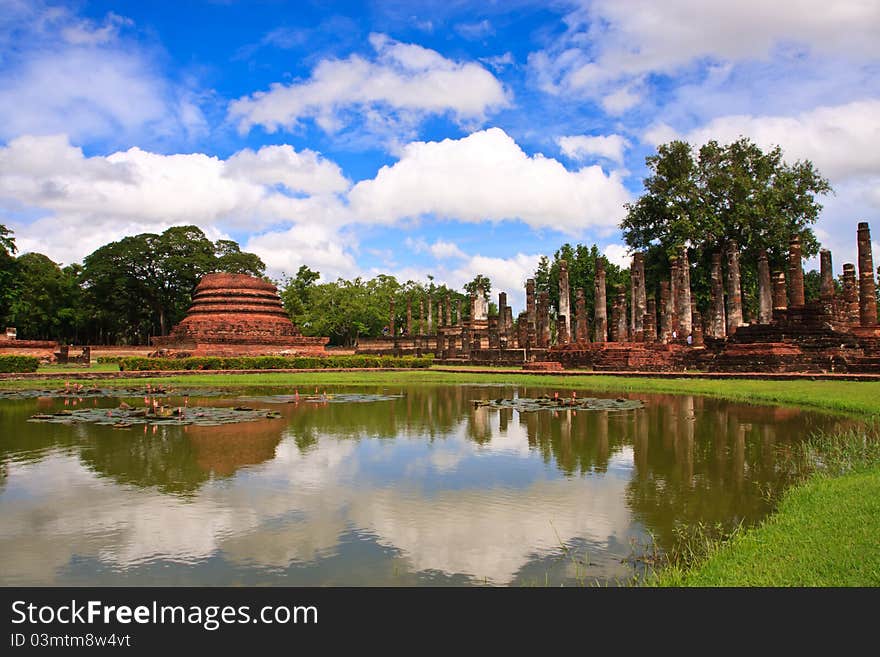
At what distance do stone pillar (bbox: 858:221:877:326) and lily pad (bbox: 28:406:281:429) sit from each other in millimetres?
25563

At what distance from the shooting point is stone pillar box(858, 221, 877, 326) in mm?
28766

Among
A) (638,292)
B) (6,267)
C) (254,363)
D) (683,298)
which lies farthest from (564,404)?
(6,267)

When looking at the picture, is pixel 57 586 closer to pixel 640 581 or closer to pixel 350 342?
pixel 640 581

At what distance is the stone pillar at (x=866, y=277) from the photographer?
1133 inches

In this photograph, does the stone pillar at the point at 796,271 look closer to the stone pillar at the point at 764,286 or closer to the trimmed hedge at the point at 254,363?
the stone pillar at the point at 764,286

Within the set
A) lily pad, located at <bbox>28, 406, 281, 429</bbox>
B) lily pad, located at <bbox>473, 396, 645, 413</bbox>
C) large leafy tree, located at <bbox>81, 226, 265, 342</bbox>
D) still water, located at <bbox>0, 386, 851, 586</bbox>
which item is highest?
large leafy tree, located at <bbox>81, 226, 265, 342</bbox>

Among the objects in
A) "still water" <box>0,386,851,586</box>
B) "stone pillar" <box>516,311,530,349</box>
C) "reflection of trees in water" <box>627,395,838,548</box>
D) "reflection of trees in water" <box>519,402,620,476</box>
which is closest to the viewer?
"still water" <box>0,386,851,586</box>

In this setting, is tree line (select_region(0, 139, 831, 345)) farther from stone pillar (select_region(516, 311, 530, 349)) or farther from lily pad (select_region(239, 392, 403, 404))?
lily pad (select_region(239, 392, 403, 404))

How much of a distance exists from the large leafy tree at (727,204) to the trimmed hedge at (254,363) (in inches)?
730

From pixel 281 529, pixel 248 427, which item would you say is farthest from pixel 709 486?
pixel 248 427

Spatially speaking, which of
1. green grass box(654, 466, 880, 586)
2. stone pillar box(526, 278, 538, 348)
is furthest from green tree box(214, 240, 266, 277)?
green grass box(654, 466, 880, 586)

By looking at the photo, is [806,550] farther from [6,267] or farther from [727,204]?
[6,267]

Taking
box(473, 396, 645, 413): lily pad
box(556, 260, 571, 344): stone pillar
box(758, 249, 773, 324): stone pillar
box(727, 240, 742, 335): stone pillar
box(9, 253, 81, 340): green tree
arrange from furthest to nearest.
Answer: box(9, 253, 81, 340): green tree → box(556, 260, 571, 344): stone pillar → box(758, 249, 773, 324): stone pillar → box(727, 240, 742, 335): stone pillar → box(473, 396, 645, 413): lily pad

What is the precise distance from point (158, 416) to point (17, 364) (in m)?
17.5
